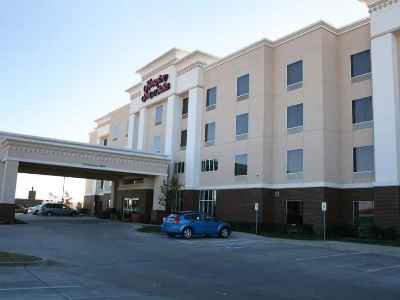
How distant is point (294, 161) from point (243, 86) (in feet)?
Answer: 26.3

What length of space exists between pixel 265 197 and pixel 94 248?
639 inches

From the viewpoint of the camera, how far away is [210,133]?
3838cm

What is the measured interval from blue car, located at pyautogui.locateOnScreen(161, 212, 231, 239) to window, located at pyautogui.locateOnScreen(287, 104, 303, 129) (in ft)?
32.6

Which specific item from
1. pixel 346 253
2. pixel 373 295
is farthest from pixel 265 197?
pixel 373 295

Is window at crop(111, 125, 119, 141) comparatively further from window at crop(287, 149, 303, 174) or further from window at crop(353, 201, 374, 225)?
window at crop(353, 201, 374, 225)

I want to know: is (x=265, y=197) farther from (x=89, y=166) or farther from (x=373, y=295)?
(x=373, y=295)

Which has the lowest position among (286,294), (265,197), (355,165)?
(286,294)

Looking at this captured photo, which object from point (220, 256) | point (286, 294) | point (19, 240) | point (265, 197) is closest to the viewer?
point (286, 294)

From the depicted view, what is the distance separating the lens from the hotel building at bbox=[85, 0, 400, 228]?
27188 mm

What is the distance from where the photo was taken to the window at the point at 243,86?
35.2 metres

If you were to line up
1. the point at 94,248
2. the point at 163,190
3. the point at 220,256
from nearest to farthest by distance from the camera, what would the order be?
the point at 220,256, the point at 94,248, the point at 163,190

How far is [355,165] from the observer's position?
1152 inches

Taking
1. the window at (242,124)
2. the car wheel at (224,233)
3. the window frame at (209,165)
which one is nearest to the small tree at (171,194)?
the window frame at (209,165)

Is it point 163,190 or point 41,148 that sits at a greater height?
point 41,148
